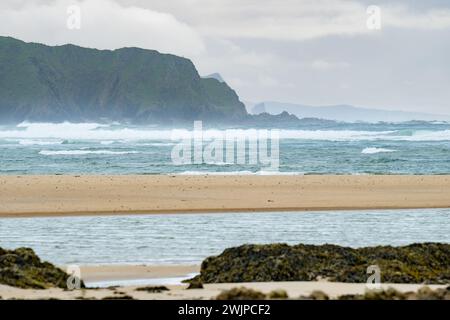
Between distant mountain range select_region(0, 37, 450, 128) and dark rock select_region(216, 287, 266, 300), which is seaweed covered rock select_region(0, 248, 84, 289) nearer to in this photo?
dark rock select_region(216, 287, 266, 300)

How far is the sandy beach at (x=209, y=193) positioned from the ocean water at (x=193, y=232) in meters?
1.65

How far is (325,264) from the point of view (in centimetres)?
1395

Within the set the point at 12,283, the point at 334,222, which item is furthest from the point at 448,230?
the point at 12,283

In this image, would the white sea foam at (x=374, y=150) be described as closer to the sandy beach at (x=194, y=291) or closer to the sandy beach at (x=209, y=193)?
the sandy beach at (x=209, y=193)

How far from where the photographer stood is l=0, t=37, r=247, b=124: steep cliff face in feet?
465

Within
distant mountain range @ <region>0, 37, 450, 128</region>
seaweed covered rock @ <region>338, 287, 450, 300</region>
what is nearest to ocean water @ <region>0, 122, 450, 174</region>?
seaweed covered rock @ <region>338, 287, 450, 300</region>

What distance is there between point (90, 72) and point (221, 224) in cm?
13870

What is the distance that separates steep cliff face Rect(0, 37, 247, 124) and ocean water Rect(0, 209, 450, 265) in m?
115

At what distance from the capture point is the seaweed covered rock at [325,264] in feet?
43.9

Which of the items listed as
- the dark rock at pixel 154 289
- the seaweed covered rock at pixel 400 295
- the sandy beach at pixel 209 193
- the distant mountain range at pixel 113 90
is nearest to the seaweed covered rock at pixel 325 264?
the dark rock at pixel 154 289

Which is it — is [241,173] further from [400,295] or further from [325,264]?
[400,295]

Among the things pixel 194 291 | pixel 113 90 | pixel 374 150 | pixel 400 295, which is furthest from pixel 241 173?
pixel 113 90

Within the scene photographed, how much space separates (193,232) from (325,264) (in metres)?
6.65
